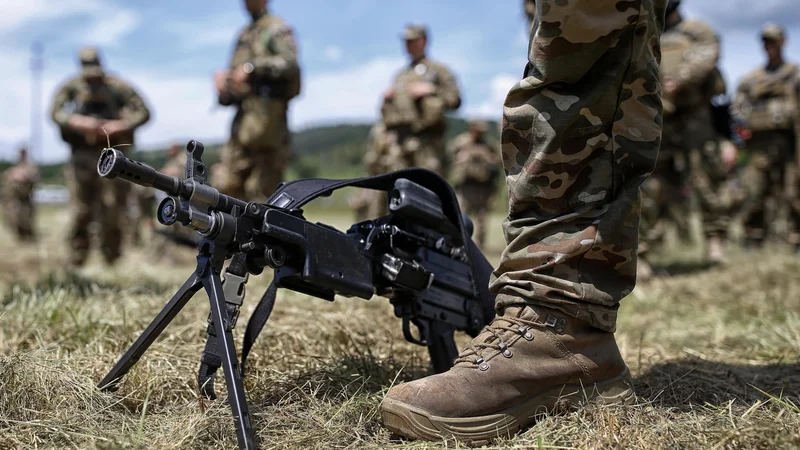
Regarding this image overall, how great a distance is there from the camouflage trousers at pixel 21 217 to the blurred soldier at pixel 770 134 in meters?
14.3

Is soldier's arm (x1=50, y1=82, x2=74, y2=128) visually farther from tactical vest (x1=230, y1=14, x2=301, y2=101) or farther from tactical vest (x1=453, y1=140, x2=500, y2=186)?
tactical vest (x1=453, y1=140, x2=500, y2=186)

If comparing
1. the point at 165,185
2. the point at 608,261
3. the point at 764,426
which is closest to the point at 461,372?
the point at 608,261

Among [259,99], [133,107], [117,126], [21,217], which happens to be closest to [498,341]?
[259,99]

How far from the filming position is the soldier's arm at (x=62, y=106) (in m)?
7.00

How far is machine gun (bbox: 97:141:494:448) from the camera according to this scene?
1628 millimetres

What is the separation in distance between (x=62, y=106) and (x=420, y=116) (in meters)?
3.91

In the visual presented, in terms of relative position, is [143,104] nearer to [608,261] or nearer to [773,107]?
[608,261]

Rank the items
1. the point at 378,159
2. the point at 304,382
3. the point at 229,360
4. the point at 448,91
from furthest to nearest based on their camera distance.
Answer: the point at 378,159 < the point at 448,91 < the point at 304,382 < the point at 229,360

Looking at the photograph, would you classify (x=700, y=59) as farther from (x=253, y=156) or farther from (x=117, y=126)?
(x=117, y=126)

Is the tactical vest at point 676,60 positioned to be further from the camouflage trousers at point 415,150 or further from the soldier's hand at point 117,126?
the soldier's hand at point 117,126

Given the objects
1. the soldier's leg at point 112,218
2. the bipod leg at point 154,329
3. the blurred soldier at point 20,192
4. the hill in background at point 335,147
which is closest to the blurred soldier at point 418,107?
the soldier's leg at point 112,218

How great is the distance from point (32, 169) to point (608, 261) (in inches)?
718

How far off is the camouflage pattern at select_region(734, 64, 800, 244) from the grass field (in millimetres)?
5442

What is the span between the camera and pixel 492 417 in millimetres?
1763
